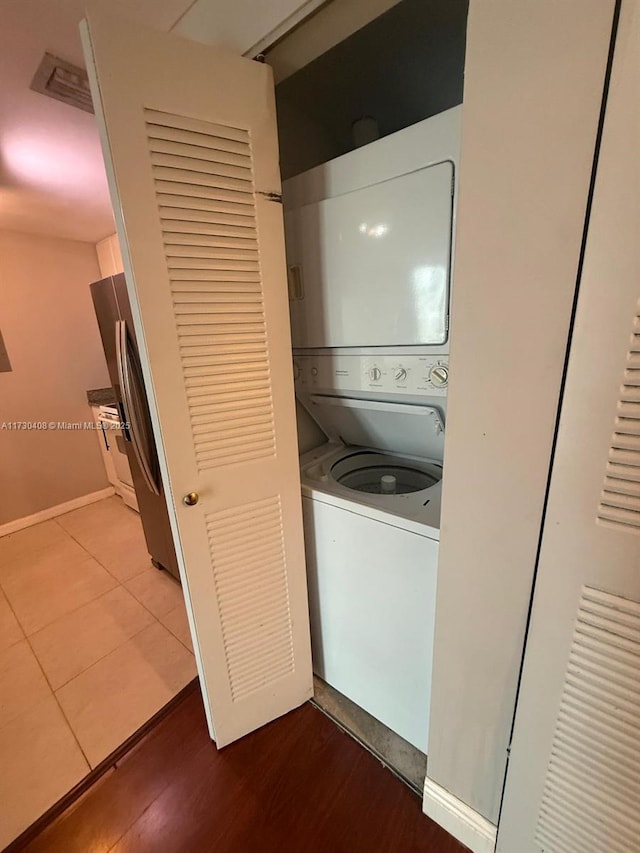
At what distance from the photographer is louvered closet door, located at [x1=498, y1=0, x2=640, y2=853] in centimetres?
54

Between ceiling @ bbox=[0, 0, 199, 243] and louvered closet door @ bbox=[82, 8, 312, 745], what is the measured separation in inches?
16.3

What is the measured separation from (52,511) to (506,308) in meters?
3.86

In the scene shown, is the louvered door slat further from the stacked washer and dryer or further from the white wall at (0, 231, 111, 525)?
the white wall at (0, 231, 111, 525)

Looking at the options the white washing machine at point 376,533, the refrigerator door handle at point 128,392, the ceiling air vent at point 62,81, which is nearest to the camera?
A: the white washing machine at point 376,533

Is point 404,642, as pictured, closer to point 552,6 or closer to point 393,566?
point 393,566

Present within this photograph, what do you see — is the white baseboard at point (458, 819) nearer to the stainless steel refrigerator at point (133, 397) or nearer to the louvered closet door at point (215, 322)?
the louvered closet door at point (215, 322)

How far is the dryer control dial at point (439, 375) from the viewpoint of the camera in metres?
1.00

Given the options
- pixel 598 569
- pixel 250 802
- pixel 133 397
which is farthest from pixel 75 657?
pixel 598 569

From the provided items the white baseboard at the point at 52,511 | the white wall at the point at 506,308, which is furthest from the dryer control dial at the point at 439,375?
the white baseboard at the point at 52,511

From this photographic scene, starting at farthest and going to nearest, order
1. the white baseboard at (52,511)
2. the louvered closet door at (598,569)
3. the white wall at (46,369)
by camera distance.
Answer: the white baseboard at (52,511) → the white wall at (46,369) → the louvered closet door at (598,569)

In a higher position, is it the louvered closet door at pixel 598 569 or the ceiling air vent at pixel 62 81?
the ceiling air vent at pixel 62 81

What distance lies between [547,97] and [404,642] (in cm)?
136

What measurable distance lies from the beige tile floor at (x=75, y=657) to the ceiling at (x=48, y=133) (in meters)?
2.38

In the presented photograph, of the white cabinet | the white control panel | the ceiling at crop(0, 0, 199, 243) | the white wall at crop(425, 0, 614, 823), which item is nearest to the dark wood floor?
the white wall at crop(425, 0, 614, 823)
